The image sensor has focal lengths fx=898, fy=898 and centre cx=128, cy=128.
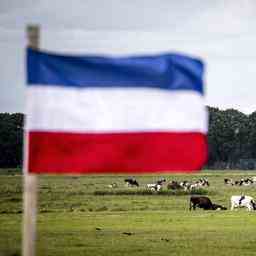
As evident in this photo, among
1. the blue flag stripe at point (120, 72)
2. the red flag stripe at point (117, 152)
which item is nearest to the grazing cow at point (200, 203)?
the red flag stripe at point (117, 152)

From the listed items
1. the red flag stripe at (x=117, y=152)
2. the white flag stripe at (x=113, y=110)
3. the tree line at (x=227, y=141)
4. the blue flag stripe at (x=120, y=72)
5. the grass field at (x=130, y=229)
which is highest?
the tree line at (x=227, y=141)

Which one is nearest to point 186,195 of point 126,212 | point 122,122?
point 126,212

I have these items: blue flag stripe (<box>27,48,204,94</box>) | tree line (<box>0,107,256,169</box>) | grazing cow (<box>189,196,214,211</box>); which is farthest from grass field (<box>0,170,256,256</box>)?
tree line (<box>0,107,256,169</box>)

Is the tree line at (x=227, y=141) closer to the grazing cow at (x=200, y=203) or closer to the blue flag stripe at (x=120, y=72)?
the grazing cow at (x=200, y=203)

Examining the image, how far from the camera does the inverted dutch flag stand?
959 cm

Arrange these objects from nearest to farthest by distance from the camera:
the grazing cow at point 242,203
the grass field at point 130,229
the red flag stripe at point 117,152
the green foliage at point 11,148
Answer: the red flag stripe at point 117,152 < the grass field at point 130,229 < the grazing cow at point 242,203 < the green foliage at point 11,148

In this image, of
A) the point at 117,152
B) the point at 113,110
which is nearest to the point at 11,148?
the point at 117,152

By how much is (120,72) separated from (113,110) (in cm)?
42

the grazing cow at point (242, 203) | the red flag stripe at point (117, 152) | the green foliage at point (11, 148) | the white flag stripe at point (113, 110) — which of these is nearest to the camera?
the white flag stripe at point (113, 110)

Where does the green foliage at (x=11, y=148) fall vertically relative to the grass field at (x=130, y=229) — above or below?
above

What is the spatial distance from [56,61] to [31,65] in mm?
285

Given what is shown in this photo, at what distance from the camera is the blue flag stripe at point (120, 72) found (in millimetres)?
9578

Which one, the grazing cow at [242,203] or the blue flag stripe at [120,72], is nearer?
the blue flag stripe at [120,72]

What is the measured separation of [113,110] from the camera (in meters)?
9.74
